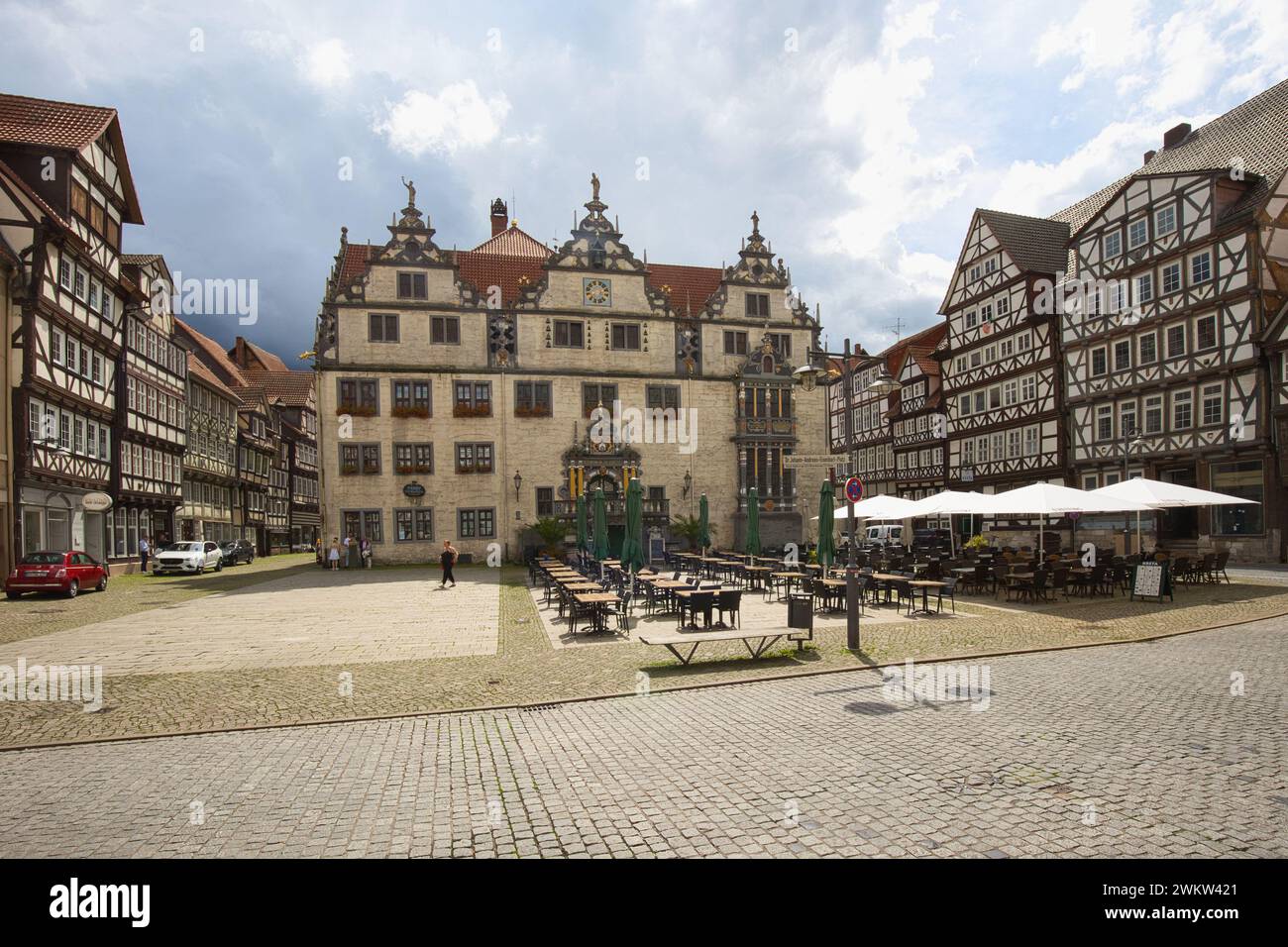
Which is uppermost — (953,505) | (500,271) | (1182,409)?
(500,271)

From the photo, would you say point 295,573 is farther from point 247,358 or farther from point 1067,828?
point 247,358

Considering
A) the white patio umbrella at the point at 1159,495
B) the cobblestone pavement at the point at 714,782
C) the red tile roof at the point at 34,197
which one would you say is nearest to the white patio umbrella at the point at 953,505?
the white patio umbrella at the point at 1159,495

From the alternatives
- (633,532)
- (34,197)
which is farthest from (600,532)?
(34,197)

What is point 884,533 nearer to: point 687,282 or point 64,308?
point 687,282

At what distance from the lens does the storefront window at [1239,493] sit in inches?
1078

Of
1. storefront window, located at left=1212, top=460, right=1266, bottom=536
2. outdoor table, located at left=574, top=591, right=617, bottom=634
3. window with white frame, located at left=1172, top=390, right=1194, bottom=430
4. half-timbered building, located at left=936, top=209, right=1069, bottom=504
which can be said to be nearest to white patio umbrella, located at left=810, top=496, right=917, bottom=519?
outdoor table, located at left=574, top=591, right=617, bottom=634

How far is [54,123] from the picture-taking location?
2900 centimetres

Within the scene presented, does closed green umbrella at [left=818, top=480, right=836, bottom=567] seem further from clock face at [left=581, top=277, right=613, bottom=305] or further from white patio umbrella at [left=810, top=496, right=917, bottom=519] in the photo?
clock face at [left=581, top=277, right=613, bottom=305]

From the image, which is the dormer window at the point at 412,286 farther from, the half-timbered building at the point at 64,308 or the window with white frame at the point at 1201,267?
the window with white frame at the point at 1201,267

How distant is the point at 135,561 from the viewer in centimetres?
3328

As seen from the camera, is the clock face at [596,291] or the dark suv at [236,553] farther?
the dark suv at [236,553]

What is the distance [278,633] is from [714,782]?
38.7ft

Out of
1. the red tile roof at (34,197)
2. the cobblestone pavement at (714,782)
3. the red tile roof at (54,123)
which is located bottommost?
the cobblestone pavement at (714,782)

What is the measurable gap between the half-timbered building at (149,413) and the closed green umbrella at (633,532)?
24989mm
